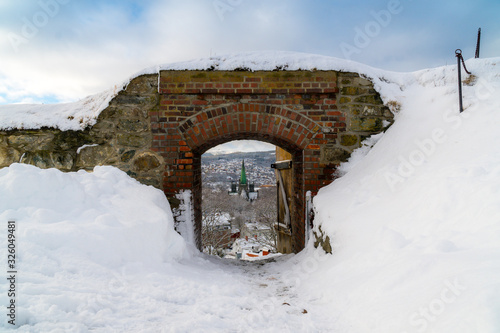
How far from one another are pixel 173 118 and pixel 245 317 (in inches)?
103

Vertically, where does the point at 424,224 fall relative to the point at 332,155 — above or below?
below

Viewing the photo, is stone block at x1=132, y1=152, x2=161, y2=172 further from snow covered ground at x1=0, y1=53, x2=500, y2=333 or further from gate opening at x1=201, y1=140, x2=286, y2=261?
gate opening at x1=201, y1=140, x2=286, y2=261

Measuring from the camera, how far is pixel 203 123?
358 cm

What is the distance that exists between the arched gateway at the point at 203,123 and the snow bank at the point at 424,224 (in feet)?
1.65

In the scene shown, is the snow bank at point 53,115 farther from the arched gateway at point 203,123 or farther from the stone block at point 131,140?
the stone block at point 131,140

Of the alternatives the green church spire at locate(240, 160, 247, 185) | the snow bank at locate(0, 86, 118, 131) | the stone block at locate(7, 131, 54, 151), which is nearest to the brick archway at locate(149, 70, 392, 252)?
the snow bank at locate(0, 86, 118, 131)

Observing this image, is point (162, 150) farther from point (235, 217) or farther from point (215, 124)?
point (235, 217)

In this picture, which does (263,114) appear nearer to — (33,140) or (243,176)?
(33,140)

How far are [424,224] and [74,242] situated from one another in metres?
2.33

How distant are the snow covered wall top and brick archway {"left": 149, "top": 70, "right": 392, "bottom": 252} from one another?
0.09 metres

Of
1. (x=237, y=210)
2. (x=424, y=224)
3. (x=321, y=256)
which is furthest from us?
(x=237, y=210)

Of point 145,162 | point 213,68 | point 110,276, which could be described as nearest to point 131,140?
point 145,162

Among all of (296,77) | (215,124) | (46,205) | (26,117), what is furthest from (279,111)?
(26,117)

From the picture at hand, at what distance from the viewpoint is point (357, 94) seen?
3.68m
